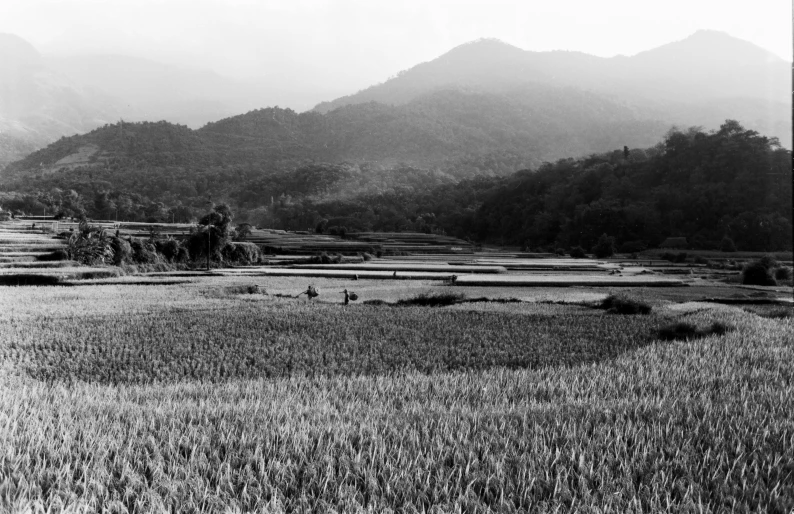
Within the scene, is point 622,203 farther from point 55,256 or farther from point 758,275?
point 55,256

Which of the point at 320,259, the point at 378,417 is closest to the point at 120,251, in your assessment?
the point at 320,259

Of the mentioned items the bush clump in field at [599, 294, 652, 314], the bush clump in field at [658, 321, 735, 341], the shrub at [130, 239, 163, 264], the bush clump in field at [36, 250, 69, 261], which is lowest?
the bush clump in field at [599, 294, 652, 314]

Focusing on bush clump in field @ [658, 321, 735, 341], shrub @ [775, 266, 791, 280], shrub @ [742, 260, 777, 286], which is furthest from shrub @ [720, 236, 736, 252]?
bush clump in field @ [658, 321, 735, 341]

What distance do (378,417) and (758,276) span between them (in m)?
39.4

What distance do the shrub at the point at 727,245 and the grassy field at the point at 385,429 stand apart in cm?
6082

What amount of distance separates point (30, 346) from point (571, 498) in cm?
1056

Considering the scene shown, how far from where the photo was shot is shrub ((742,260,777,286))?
35750 mm

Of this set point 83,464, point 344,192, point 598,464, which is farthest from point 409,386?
point 344,192

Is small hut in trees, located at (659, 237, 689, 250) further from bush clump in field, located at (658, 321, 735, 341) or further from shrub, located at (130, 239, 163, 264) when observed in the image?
shrub, located at (130, 239, 163, 264)

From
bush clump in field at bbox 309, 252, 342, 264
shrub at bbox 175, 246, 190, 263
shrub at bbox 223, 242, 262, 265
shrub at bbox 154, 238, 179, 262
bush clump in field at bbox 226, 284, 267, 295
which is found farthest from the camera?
bush clump in field at bbox 309, 252, 342, 264

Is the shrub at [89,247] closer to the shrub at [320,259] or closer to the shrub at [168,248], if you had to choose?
the shrub at [168,248]

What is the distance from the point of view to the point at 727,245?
64688 mm

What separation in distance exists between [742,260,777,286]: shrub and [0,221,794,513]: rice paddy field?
24769 mm

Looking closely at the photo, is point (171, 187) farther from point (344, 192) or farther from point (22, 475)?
point (22, 475)
